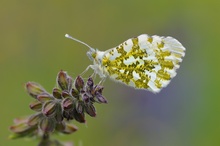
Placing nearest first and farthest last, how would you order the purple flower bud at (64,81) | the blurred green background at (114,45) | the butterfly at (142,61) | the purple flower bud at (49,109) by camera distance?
the purple flower bud at (49,109), the purple flower bud at (64,81), the butterfly at (142,61), the blurred green background at (114,45)

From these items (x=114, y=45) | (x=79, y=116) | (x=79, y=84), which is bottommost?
(x=79, y=116)

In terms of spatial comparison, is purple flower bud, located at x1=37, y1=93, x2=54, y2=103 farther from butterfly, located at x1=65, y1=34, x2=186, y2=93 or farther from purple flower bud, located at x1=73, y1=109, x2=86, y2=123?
butterfly, located at x1=65, y1=34, x2=186, y2=93

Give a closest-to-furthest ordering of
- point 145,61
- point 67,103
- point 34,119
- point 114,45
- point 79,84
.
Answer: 1. point 67,103
2. point 79,84
3. point 34,119
4. point 145,61
5. point 114,45

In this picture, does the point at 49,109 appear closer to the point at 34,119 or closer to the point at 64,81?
the point at 64,81

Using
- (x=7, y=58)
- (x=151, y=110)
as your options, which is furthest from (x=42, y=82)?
(x=151, y=110)

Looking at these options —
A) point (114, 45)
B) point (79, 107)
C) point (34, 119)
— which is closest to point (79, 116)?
point (79, 107)

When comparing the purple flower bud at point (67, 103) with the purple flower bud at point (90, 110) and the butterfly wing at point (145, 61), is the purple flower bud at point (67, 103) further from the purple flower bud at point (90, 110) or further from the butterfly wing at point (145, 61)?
the butterfly wing at point (145, 61)

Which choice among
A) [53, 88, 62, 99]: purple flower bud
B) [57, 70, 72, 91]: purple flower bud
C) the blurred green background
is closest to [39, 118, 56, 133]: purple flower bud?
[53, 88, 62, 99]: purple flower bud

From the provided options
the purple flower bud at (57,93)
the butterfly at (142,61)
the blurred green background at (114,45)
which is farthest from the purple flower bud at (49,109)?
A: the blurred green background at (114,45)
